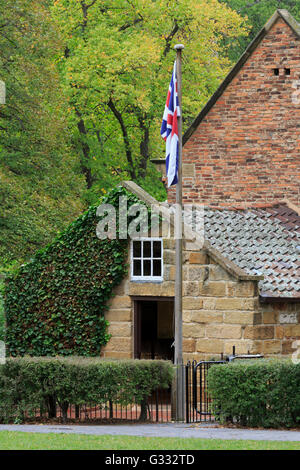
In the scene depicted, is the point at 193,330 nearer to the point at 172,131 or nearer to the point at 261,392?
the point at 261,392

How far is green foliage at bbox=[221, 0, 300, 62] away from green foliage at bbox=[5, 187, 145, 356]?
27.3 meters

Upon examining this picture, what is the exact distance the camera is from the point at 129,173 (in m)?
40.4

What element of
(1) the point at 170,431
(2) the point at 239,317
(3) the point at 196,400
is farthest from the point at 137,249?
(1) the point at 170,431

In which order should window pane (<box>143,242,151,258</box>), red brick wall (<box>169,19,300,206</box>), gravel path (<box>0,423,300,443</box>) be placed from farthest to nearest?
1. red brick wall (<box>169,19,300,206</box>)
2. window pane (<box>143,242,151,258</box>)
3. gravel path (<box>0,423,300,443</box>)

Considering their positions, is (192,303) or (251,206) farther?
(251,206)

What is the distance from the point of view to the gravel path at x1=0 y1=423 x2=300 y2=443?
14812mm

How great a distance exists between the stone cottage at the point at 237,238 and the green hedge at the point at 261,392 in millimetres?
3313

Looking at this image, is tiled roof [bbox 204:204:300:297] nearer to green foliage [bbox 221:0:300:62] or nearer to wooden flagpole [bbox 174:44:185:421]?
wooden flagpole [bbox 174:44:185:421]

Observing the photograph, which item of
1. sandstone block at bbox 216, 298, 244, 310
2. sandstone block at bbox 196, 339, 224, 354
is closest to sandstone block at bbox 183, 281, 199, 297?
sandstone block at bbox 216, 298, 244, 310

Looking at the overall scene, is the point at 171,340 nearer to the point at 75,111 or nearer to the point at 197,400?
the point at 197,400

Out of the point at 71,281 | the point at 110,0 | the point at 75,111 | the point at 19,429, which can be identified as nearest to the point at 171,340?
the point at 71,281

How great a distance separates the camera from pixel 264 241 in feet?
73.4

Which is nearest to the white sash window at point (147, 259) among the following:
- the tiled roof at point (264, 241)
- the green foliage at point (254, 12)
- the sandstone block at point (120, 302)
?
the sandstone block at point (120, 302)

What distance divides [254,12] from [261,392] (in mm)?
35456
